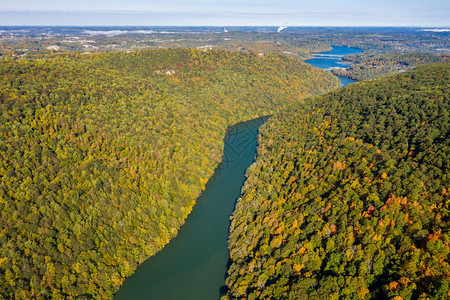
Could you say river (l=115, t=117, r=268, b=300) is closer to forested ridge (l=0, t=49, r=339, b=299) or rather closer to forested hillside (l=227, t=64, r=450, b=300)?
forested ridge (l=0, t=49, r=339, b=299)

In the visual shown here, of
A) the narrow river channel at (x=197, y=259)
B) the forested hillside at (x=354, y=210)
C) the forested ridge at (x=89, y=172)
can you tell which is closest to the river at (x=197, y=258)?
the narrow river channel at (x=197, y=259)

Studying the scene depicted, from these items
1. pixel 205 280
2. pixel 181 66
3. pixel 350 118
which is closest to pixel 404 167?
pixel 350 118

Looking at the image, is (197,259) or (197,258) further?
(197,258)

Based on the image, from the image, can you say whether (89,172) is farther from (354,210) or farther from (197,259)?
(354,210)

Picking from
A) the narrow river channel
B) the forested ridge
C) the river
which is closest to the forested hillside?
the narrow river channel

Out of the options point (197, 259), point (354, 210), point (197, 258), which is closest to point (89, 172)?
point (197, 258)

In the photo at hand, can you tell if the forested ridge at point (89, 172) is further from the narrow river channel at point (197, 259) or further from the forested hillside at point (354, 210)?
the forested hillside at point (354, 210)

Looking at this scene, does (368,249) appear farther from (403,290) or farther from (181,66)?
(181,66)
